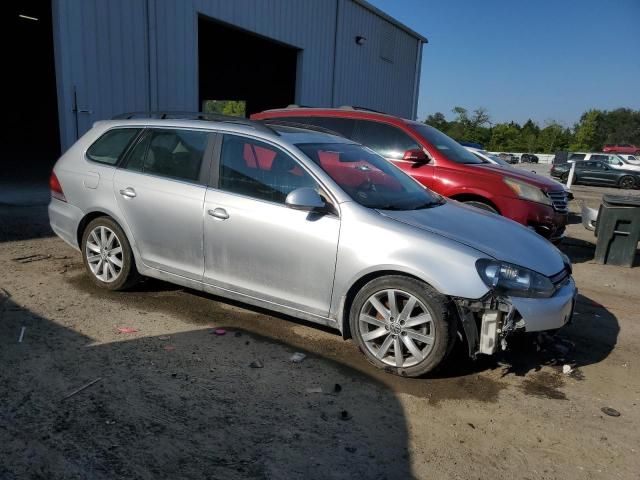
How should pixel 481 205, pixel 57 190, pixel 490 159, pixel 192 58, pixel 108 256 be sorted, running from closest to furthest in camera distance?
pixel 108 256 → pixel 57 190 → pixel 481 205 → pixel 490 159 → pixel 192 58

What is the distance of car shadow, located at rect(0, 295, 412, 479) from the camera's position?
8.25 ft

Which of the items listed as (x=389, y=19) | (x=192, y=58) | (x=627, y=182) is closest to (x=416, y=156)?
(x=192, y=58)

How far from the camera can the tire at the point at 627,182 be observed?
26250mm

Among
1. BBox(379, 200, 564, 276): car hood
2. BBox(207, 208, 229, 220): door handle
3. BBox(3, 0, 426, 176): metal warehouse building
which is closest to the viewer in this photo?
BBox(379, 200, 564, 276): car hood

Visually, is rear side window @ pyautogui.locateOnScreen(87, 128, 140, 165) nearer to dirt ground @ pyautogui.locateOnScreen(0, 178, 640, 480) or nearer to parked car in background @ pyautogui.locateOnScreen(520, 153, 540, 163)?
dirt ground @ pyautogui.locateOnScreen(0, 178, 640, 480)

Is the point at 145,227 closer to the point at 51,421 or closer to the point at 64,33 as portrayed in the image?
the point at 51,421

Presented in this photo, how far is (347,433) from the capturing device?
9.36 feet

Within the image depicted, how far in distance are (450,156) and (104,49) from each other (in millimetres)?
7121

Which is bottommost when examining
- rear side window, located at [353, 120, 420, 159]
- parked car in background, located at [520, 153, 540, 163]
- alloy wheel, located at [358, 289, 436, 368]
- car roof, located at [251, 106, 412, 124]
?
parked car in background, located at [520, 153, 540, 163]

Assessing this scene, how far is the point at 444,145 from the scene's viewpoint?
7.41 metres

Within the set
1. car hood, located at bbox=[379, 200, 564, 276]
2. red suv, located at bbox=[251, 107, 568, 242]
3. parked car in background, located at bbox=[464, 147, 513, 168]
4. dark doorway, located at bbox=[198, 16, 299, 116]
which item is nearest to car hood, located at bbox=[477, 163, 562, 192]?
red suv, located at bbox=[251, 107, 568, 242]

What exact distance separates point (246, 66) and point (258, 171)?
58.5ft

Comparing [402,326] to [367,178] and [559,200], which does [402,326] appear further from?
[559,200]

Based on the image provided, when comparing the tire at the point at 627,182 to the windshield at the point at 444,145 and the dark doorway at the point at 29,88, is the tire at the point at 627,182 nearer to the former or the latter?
the windshield at the point at 444,145
